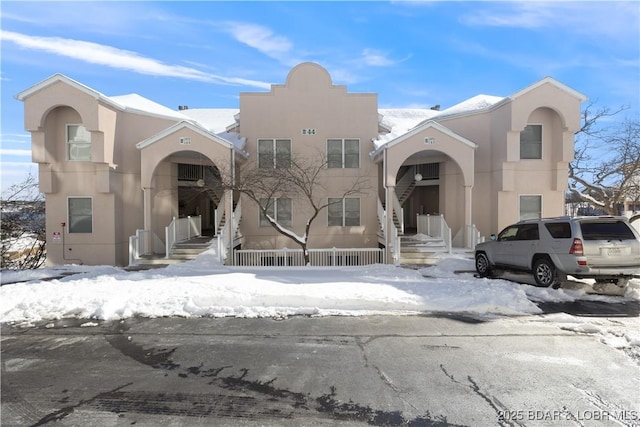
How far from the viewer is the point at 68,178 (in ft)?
53.1

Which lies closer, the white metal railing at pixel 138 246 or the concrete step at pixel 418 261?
the concrete step at pixel 418 261

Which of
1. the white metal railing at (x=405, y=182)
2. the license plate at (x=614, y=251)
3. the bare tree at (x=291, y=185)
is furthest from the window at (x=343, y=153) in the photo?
the license plate at (x=614, y=251)

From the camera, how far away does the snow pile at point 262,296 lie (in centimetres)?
761

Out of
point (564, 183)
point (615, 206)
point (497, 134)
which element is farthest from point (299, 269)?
point (615, 206)

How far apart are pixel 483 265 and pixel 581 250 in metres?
3.53

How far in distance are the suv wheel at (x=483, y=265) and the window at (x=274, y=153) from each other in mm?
9067

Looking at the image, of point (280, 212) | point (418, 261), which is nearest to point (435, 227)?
point (418, 261)

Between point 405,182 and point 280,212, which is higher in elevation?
point 405,182

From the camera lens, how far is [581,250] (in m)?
8.75

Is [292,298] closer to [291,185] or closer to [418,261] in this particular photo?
[418,261]

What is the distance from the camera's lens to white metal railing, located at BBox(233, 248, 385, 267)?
15680 millimetres

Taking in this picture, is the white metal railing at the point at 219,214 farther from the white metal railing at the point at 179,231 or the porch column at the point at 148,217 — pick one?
the porch column at the point at 148,217

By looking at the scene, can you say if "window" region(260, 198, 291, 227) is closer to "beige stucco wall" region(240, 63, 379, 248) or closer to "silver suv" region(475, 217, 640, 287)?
"beige stucco wall" region(240, 63, 379, 248)

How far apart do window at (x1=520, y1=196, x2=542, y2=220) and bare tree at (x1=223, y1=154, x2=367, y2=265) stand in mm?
7200
